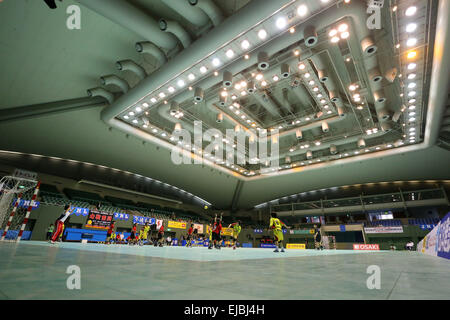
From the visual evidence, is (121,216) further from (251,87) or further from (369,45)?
(369,45)

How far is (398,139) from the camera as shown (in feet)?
61.0

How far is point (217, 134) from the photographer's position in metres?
18.5

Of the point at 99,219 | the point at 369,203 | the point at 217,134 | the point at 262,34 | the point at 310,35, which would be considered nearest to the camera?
the point at 310,35

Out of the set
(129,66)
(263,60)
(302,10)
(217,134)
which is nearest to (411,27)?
(302,10)

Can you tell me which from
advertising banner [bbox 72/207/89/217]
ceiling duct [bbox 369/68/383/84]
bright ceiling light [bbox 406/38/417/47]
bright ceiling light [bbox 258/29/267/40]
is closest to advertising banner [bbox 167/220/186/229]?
advertising banner [bbox 72/207/89/217]

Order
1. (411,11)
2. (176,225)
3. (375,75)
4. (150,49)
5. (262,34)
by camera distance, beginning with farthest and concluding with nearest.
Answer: (176,225), (150,49), (375,75), (262,34), (411,11)

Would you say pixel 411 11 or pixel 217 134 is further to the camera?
pixel 217 134

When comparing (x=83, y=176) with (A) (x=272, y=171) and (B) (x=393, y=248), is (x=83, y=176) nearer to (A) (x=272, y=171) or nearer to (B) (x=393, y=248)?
(A) (x=272, y=171)

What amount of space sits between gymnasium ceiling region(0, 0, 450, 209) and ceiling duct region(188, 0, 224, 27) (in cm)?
40

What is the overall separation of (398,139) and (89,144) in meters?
28.6

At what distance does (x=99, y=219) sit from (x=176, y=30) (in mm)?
22754

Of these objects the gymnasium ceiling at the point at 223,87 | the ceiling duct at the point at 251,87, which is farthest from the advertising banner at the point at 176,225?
the ceiling duct at the point at 251,87

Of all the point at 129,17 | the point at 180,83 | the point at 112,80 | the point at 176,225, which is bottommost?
the point at 176,225
